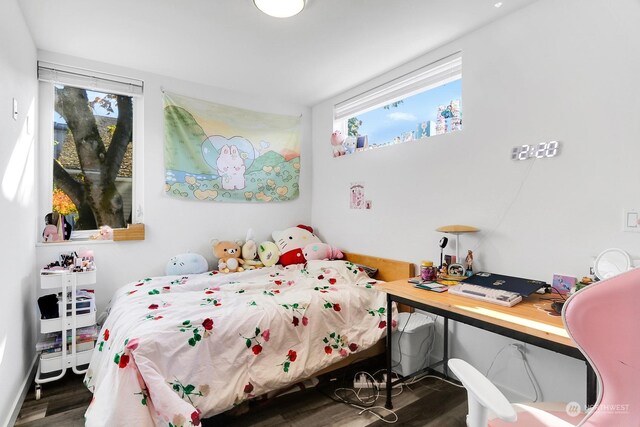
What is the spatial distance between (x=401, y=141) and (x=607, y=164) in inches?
56.3

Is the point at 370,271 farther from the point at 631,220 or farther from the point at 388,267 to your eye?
the point at 631,220

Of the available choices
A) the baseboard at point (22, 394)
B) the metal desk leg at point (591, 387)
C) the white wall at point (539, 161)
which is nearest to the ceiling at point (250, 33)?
the white wall at point (539, 161)

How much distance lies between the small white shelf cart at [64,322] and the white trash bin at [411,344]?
224cm

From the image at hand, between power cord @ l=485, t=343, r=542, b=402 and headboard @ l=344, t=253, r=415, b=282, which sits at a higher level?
headboard @ l=344, t=253, r=415, b=282

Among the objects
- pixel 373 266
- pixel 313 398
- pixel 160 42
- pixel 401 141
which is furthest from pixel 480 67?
pixel 313 398

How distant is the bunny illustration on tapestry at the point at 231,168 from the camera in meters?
3.30

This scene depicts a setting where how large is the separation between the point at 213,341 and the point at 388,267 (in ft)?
5.32

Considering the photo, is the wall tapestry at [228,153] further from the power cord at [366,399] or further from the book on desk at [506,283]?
the book on desk at [506,283]

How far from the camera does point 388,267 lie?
9.33ft

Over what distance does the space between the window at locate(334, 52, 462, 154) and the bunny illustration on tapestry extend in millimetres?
1132

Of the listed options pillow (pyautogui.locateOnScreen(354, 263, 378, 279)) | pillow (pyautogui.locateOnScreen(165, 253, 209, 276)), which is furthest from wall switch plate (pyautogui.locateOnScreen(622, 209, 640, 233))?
pillow (pyautogui.locateOnScreen(165, 253, 209, 276))

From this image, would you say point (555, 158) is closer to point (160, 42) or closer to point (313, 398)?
point (313, 398)

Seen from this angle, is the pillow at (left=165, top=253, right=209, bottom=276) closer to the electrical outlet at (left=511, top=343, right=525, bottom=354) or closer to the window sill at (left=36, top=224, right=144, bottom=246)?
the window sill at (left=36, top=224, right=144, bottom=246)

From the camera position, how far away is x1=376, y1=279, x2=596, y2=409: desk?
1.24 meters
